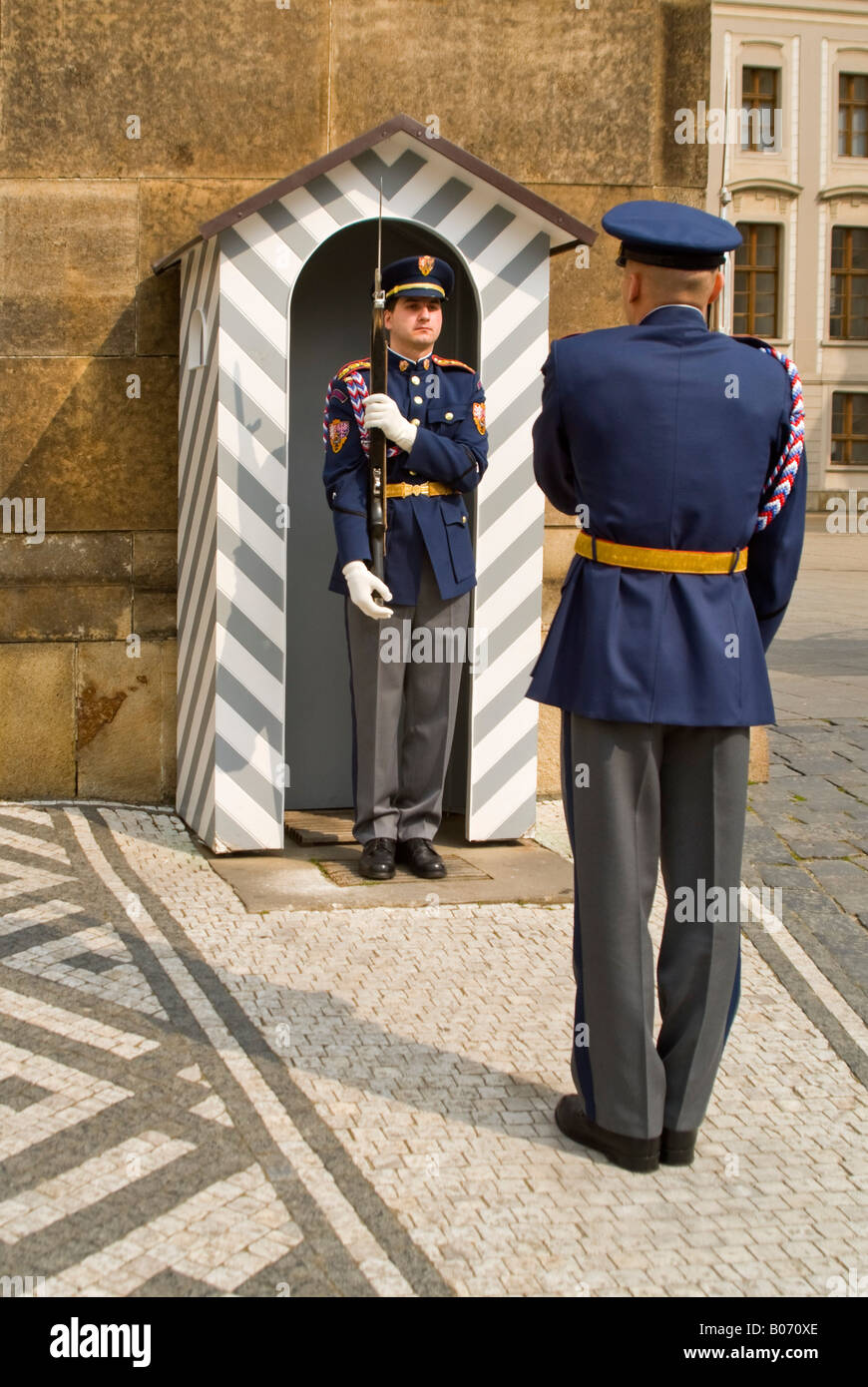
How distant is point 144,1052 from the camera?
13.0ft

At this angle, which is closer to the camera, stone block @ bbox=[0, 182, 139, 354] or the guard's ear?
the guard's ear

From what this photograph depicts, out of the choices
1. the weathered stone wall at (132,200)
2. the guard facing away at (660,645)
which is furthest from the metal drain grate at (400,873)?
the guard facing away at (660,645)

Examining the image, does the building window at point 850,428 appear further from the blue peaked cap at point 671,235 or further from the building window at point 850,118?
the blue peaked cap at point 671,235

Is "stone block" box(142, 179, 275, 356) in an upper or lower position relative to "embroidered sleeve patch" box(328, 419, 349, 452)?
upper

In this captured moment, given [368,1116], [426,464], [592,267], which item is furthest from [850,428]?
[368,1116]

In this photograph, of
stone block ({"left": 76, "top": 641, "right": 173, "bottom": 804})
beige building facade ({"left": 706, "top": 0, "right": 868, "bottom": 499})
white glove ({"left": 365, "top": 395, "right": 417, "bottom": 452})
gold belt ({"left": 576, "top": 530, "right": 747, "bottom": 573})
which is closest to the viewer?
gold belt ({"left": 576, "top": 530, "right": 747, "bottom": 573})

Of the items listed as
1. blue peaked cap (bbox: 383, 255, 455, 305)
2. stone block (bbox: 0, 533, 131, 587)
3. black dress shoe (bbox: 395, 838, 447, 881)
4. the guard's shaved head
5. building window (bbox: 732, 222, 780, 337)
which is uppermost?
building window (bbox: 732, 222, 780, 337)

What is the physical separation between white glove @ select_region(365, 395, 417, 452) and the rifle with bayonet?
0.03m

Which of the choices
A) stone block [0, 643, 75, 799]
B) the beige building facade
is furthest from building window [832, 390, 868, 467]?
stone block [0, 643, 75, 799]

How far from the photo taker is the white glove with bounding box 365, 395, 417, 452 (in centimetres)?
536

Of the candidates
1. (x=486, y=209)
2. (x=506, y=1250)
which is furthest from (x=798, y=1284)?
(x=486, y=209)

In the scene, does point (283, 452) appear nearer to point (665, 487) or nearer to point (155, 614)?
point (155, 614)

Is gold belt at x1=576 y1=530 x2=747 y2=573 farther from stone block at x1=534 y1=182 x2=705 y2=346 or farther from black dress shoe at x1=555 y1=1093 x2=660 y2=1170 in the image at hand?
stone block at x1=534 y1=182 x2=705 y2=346

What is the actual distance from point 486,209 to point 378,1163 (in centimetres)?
367
